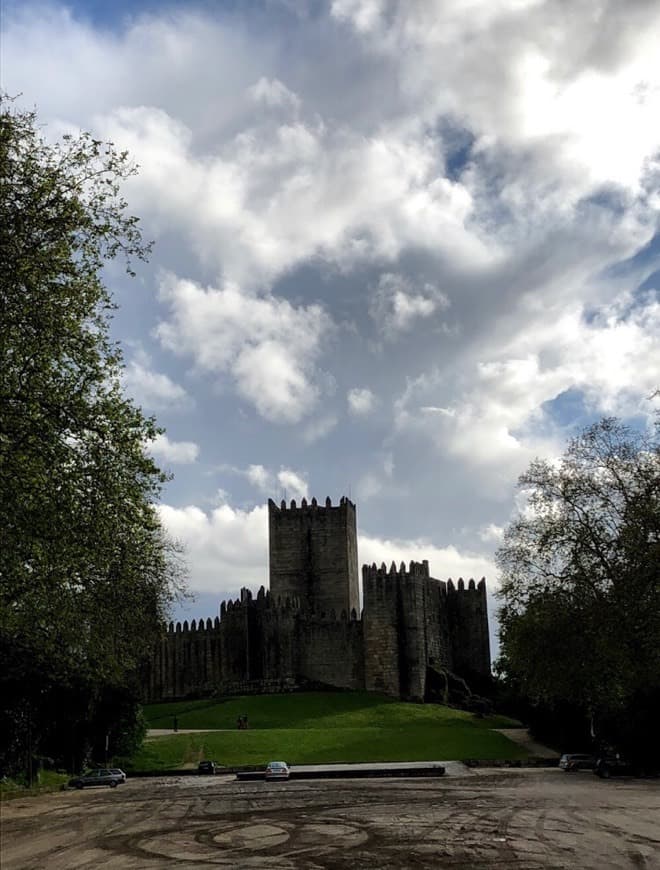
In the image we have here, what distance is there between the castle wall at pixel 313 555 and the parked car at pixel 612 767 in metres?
56.0

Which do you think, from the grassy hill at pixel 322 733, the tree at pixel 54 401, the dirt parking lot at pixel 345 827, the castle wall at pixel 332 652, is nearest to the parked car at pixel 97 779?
the dirt parking lot at pixel 345 827

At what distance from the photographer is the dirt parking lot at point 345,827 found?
19.9 m

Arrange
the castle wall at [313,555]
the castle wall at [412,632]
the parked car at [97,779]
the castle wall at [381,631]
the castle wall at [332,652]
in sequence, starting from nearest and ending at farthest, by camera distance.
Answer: the parked car at [97,779] < the castle wall at [412,632] < the castle wall at [381,631] < the castle wall at [332,652] < the castle wall at [313,555]

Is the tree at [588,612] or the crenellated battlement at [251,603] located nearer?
the tree at [588,612]

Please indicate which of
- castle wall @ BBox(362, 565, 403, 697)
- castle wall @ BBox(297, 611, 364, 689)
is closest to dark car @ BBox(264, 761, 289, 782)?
castle wall @ BBox(362, 565, 403, 697)

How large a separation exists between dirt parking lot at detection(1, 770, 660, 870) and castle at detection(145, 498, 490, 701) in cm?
5075

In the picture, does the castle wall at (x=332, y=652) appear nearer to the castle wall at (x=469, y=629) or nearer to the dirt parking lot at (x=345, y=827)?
the castle wall at (x=469, y=629)

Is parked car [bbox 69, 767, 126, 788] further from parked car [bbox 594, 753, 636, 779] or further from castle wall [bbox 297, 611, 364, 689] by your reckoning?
castle wall [bbox 297, 611, 364, 689]

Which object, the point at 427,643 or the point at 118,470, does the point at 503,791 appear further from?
the point at 427,643

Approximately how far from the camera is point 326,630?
93.1 metres

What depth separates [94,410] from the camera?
27.2 metres

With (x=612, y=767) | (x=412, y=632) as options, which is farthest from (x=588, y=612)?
(x=412, y=632)

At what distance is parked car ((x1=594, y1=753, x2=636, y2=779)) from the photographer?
46.4 metres

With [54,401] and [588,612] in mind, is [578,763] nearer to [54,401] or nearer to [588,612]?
[588,612]
